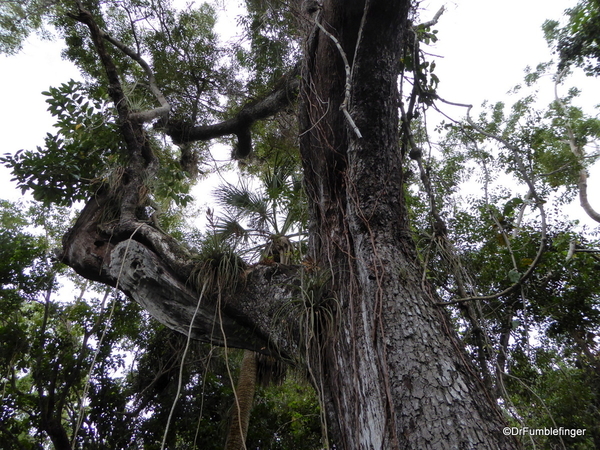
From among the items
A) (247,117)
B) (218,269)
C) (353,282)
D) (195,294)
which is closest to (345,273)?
(353,282)

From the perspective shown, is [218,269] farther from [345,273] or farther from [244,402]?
[244,402]

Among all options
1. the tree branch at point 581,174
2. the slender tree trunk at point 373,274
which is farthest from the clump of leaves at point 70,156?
the tree branch at point 581,174

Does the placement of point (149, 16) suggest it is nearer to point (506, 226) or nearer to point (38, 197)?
point (38, 197)

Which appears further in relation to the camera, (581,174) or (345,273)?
(581,174)

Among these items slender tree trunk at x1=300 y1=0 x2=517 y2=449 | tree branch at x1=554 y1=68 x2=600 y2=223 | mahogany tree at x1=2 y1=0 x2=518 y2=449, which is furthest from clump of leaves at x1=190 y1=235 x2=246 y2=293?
tree branch at x1=554 y1=68 x2=600 y2=223

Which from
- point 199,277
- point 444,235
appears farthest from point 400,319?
point 199,277

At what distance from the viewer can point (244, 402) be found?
448 cm

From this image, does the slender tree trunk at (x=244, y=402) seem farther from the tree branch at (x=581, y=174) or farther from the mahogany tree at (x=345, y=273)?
the tree branch at (x=581, y=174)

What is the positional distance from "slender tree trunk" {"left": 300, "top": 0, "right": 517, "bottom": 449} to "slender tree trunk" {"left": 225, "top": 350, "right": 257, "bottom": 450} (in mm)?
2731

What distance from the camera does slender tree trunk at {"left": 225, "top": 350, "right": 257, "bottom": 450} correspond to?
14.0ft

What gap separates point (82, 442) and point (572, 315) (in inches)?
242

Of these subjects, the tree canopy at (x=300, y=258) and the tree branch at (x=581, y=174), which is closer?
the tree canopy at (x=300, y=258)

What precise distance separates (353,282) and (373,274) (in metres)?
0.13

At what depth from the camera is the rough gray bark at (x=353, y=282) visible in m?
1.48
